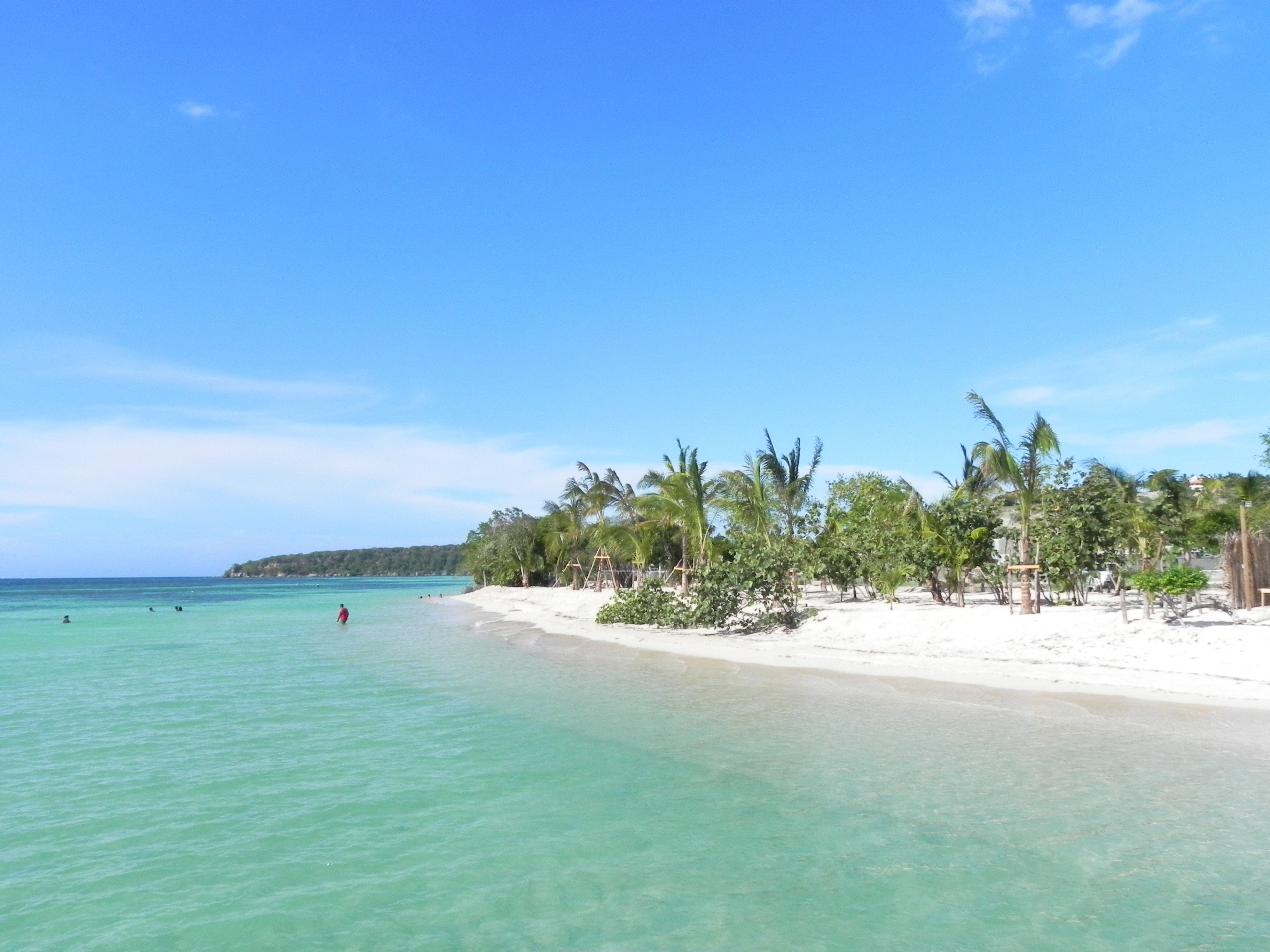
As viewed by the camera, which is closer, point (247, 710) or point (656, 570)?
point (247, 710)

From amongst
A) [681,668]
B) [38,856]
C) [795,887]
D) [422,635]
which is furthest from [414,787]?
[422,635]

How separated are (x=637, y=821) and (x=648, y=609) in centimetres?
1907

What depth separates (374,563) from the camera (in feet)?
607

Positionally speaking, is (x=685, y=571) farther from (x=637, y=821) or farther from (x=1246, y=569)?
(x=637, y=821)

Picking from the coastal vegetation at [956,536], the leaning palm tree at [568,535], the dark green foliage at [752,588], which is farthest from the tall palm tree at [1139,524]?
the leaning palm tree at [568,535]

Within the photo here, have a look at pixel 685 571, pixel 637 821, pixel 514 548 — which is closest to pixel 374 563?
pixel 514 548

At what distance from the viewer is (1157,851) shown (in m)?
6.69

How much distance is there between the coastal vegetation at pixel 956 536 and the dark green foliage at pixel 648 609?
2.2 inches

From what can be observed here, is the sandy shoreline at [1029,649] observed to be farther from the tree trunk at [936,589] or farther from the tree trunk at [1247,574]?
the tree trunk at [1247,574]

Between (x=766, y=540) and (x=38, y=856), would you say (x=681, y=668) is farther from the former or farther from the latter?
(x=38, y=856)

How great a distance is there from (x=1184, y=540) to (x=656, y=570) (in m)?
28.5

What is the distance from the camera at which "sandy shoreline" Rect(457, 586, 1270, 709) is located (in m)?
12.8

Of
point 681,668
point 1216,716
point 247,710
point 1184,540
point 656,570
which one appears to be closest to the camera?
point 1216,716

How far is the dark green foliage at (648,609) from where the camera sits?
25125mm
